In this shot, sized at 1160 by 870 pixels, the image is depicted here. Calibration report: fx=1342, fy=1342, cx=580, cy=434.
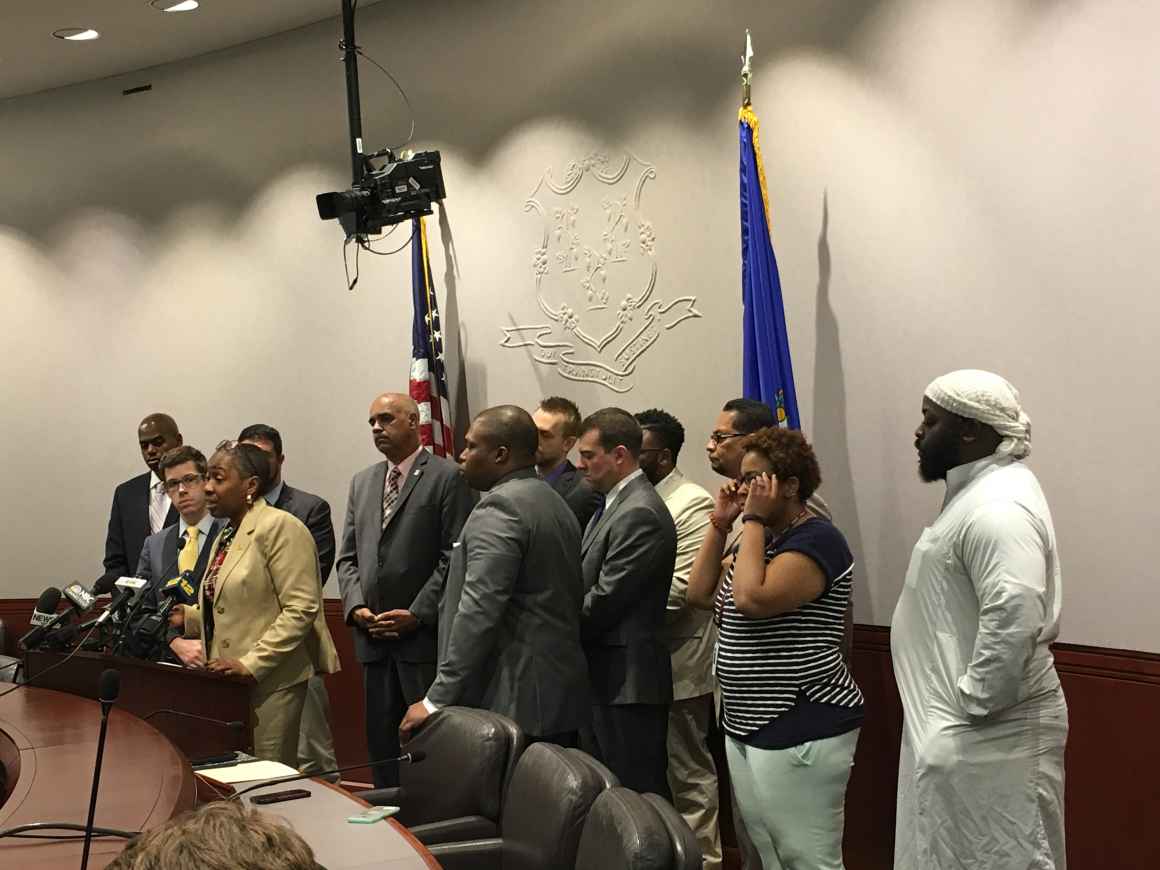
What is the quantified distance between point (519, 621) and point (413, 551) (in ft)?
4.27

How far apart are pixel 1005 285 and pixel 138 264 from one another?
5076 millimetres

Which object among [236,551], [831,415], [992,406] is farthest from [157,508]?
[992,406]

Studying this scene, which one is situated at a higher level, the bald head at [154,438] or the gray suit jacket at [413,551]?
the bald head at [154,438]

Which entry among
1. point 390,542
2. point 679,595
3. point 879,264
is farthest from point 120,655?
point 879,264

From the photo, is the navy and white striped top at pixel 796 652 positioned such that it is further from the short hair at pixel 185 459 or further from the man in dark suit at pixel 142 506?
the man in dark suit at pixel 142 506

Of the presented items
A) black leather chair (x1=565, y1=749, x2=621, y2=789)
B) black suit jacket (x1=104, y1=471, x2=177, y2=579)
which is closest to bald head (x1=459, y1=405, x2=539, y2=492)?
black leather chair (x1=565, y1=749, x2=621, y2=789)

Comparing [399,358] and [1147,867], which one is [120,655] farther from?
[1147,867]

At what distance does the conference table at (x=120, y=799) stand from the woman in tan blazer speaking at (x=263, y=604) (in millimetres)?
704

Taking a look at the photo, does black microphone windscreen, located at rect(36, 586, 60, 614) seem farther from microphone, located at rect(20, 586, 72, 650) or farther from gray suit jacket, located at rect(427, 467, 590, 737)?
gray suit jacket, located at rect(427, 467, 590, 737)

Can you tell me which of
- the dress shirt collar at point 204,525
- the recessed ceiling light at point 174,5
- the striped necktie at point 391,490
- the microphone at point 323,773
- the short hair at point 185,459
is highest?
the recessed ceiling light at point 174,5

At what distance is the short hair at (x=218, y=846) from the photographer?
3.78 ft

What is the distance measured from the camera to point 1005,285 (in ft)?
13.8

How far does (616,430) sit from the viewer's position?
14.1 feet

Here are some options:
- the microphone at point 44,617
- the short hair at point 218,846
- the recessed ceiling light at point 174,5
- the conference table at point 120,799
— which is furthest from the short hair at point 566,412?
the short hair at point 218,846
